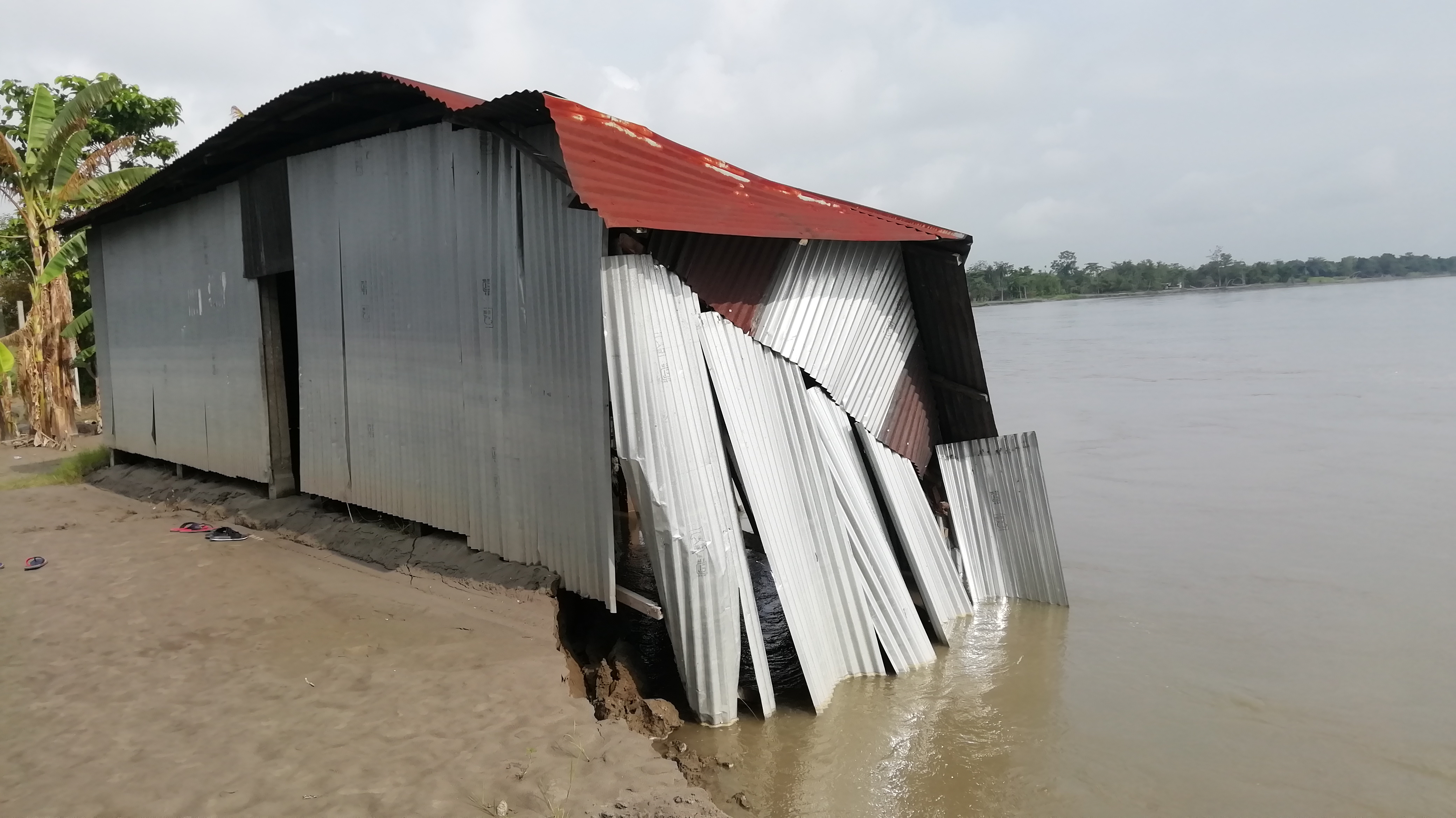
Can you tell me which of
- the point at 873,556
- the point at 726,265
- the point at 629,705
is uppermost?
the point at 726,265

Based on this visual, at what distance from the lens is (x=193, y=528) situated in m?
8.23

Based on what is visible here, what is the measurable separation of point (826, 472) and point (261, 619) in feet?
13.6

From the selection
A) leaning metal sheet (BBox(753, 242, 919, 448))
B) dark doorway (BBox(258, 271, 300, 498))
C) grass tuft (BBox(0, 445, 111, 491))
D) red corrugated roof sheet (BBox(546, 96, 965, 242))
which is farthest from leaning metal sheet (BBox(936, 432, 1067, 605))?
grass tuft (BBox(0, 445, 111, 491))

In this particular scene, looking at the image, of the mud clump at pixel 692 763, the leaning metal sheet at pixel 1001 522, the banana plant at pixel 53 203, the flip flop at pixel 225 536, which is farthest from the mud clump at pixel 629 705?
the banana plant at pixel 53 203

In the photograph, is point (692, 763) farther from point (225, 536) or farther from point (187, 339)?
point (187, 339)

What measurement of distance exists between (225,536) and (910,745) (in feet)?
21.1

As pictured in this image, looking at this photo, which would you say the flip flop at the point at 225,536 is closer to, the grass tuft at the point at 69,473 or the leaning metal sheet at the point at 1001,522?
the grass tuft at the point at 69,473

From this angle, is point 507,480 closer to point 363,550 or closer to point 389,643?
point 389,643

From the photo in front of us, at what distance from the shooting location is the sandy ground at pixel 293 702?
3.76 metres

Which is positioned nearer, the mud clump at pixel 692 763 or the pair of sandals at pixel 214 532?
the mud clump at pixel 692 763

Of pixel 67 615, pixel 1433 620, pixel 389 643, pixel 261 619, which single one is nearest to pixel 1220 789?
pixel 1433 620

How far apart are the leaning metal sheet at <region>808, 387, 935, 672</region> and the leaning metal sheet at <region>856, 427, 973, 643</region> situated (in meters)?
0.33

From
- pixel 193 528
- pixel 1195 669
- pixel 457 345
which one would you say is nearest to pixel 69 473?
pixel 193 528

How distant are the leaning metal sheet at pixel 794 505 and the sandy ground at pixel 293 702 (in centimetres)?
156
